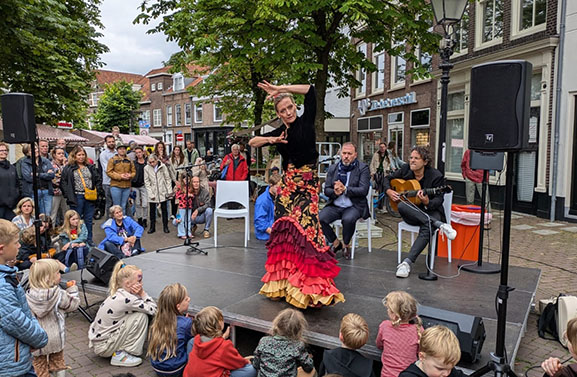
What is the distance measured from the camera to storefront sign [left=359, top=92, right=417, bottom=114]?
17513 millimetres

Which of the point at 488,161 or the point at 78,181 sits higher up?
the point at 488,161

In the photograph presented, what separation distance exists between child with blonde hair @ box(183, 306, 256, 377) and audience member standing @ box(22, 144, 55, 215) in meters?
5.66

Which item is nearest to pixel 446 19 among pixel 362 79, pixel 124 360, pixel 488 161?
pixel 488 161

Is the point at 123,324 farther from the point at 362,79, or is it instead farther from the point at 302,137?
the point at 362,79

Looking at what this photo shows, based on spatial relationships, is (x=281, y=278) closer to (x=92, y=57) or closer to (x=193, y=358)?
(x=193, y=358)

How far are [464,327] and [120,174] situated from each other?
24.3 feet

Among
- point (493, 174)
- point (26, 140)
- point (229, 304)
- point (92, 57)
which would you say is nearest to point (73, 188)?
point (26, 140)

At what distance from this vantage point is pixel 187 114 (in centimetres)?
4181

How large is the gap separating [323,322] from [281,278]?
0.60 m

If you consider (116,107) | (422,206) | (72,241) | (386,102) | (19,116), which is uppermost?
(116,107)

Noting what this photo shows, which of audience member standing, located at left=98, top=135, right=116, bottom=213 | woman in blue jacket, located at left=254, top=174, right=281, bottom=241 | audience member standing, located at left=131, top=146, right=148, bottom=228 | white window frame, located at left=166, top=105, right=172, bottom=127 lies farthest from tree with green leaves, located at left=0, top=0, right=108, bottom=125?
white window frame, located at left=166, top=105, right=172, bottom=127

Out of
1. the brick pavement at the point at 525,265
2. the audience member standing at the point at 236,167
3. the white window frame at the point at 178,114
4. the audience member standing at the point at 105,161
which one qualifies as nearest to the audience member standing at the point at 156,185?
the brick pavement at the point at 525,265

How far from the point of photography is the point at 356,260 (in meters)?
6.01

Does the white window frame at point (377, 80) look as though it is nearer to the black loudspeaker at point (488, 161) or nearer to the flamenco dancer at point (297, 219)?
the black loudspeaker at point (488, 161)
